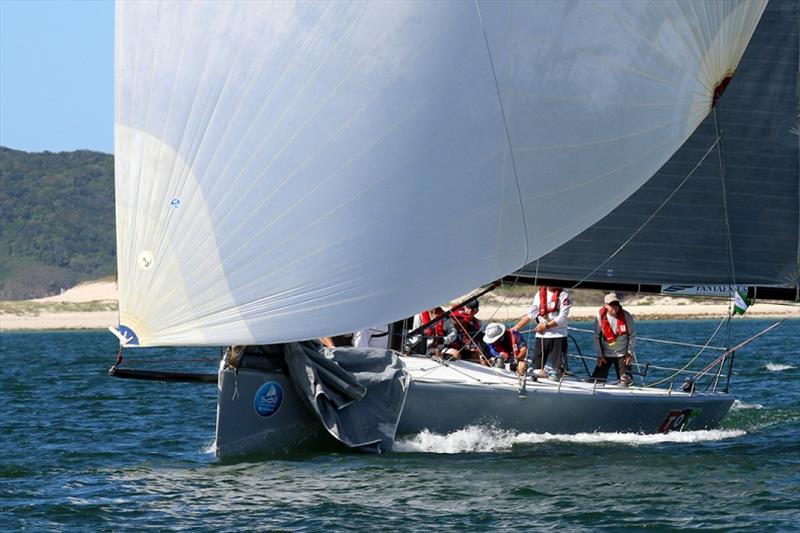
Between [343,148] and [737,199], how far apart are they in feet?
18.7

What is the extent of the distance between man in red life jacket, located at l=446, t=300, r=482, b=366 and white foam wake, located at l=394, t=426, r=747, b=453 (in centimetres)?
139

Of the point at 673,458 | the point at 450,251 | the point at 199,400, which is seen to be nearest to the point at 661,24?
the point at 450,251

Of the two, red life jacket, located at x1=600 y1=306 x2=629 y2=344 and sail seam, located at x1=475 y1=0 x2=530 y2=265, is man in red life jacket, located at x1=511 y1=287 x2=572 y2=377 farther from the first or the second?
sail seam, located at x1=475 y1=0 x2=530 y2=265

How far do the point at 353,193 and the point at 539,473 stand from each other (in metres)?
3.00

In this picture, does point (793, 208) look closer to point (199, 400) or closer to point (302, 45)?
point (302, 45)

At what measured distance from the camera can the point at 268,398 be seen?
510 inches

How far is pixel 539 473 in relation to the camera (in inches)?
477

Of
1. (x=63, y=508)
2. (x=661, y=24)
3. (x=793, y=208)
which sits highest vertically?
(x=661, y=24)

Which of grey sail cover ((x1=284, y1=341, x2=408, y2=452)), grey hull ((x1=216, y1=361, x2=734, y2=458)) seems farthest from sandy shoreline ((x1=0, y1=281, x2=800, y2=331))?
grey sail cover ((x1=284, y1=341, x2=408, y2=452))

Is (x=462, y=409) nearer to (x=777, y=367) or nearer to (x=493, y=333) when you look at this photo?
(x=493, y=333)

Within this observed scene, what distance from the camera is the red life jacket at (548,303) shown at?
14812 mm

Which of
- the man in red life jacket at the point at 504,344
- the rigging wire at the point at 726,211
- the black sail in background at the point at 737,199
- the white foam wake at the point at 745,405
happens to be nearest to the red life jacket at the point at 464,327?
the man in red life jacket at the point at 504,344

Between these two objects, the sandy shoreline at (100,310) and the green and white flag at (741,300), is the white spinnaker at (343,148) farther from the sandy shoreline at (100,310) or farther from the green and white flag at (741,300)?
the sandy shoreline at (100,310)

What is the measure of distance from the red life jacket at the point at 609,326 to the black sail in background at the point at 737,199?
1.09 ft
